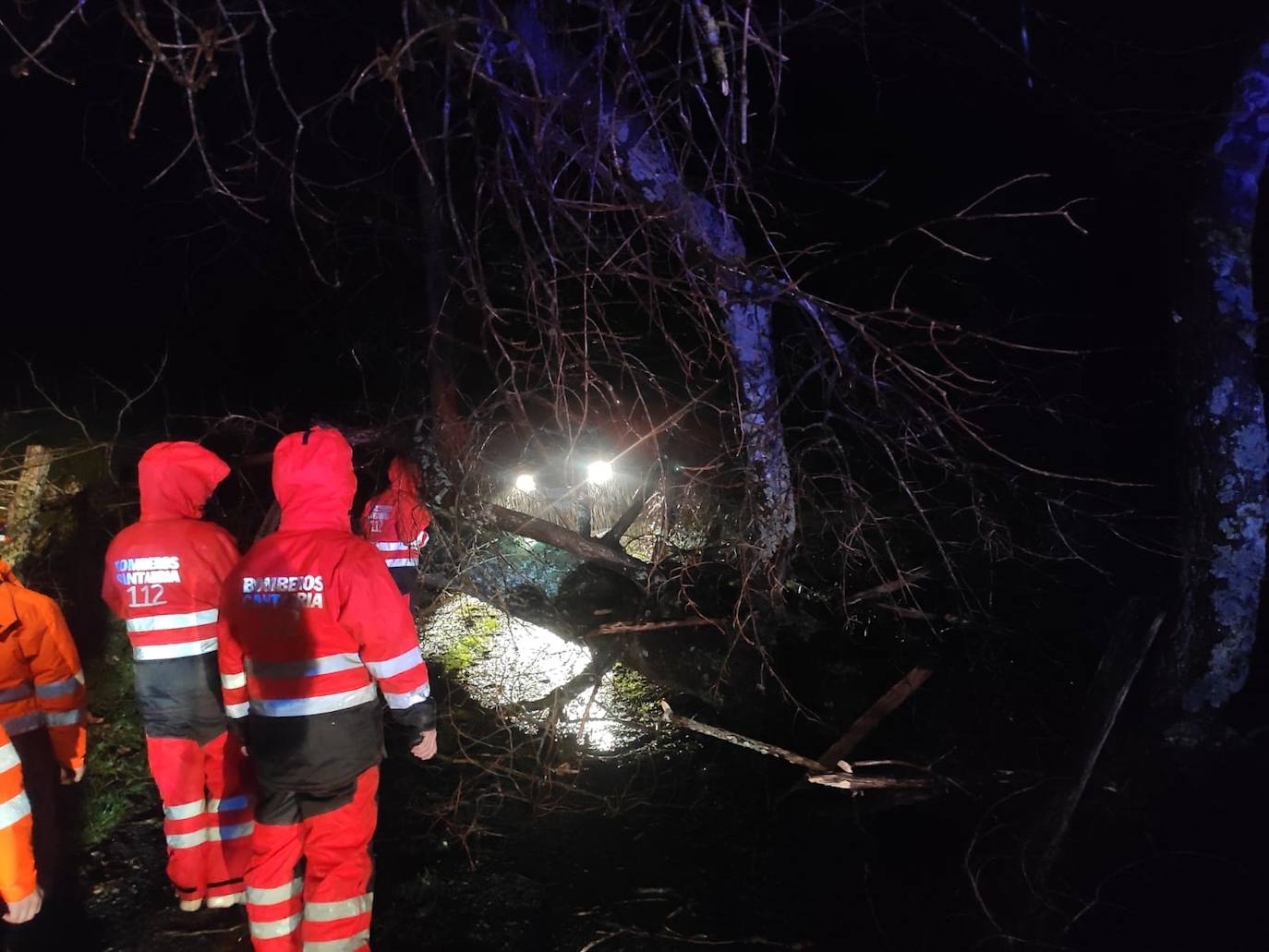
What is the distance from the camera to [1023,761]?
403cm

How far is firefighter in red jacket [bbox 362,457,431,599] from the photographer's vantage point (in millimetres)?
4664

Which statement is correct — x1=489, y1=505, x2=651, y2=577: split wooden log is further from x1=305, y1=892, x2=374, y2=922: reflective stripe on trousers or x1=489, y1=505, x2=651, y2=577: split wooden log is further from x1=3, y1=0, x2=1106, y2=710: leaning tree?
x1=305, y1=892, x2=374, y2=922: reflective stripe on trousers

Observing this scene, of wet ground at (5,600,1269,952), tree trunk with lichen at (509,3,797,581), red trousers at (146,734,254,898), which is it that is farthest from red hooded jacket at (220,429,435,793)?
tree trunk with lichen at (509,3,797,581)

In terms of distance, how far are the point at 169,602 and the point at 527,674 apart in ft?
7.99

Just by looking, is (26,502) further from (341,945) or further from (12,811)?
(341,945)

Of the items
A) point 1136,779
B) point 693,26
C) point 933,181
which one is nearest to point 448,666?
point 1136,779

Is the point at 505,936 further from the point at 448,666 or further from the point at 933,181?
the point at 933,181

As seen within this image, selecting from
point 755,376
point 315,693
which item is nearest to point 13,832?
point 315,693

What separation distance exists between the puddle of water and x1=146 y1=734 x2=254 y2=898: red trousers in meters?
1.49

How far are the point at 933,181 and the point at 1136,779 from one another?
515cm

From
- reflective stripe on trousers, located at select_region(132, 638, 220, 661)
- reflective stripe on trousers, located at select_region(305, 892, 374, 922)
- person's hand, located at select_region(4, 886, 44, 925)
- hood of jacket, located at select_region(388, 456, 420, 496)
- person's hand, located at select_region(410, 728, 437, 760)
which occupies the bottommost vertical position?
reflective stripe on trousers, located at select_region(305, 892, 374, 922)

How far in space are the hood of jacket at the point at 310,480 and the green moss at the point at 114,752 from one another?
8.34 feet

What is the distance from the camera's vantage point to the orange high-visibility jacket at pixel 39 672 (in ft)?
9.60

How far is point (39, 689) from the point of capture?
3.11 metres
